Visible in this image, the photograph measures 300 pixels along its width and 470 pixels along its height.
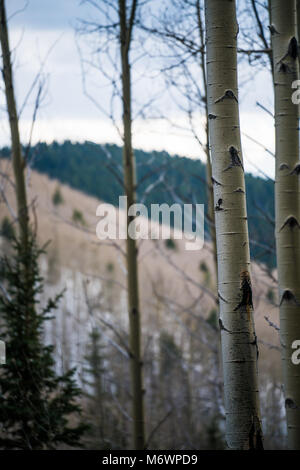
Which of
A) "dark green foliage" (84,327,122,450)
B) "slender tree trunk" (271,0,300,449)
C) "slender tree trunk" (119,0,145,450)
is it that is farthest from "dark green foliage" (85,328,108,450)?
"slender tree trunk" (271,0,300,449)

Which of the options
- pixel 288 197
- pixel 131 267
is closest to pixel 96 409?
pixel 131 267

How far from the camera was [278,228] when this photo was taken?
3.07 meters

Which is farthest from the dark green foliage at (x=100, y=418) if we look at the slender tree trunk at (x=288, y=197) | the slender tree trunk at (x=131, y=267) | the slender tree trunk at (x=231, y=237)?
the slender tree trunk at (x=231, y=237)

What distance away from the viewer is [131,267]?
17.9ft

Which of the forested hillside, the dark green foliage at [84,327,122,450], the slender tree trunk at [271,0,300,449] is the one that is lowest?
the dark green foliage at [84,327,122,450]

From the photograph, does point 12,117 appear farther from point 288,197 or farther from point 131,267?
point 288,197

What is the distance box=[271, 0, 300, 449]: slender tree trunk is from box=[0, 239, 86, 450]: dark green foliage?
2.53 metres

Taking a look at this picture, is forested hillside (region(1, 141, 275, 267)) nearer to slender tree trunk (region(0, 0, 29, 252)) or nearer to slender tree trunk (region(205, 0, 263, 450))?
slender tree trunk (region(0, 0, 29, 252))

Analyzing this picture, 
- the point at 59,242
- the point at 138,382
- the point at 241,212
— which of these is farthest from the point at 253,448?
the point at 59,242

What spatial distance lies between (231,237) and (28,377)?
335 cm

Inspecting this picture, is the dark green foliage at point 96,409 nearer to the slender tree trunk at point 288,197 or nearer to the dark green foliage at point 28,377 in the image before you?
the dark green foliage at point 28,377

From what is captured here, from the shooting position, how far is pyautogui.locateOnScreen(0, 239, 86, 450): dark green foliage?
491 cm
